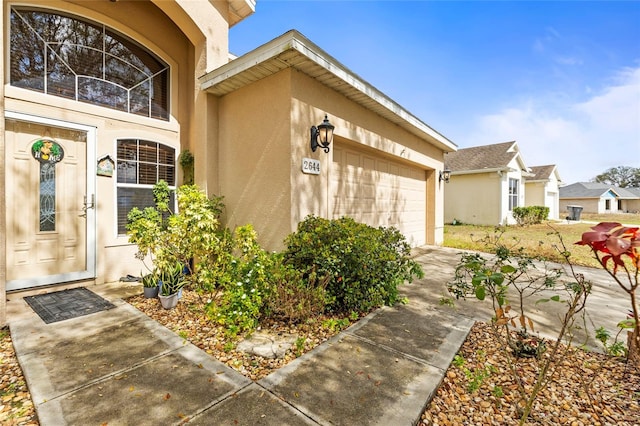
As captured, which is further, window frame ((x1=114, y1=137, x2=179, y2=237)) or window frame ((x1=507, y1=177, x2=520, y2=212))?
window frame ((x1=507, y1=177, x2=520, y2=212))

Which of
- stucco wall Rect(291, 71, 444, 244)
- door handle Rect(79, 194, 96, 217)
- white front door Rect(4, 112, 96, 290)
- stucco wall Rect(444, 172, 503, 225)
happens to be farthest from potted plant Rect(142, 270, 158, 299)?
stucco wall Rect(444, 172, 503, 225)

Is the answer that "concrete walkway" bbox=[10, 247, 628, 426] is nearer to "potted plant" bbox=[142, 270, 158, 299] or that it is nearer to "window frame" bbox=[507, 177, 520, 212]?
"potted plant" bbox=[142, 270, 158, 299]

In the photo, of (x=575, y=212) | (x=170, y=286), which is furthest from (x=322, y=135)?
(x=575, y=212)

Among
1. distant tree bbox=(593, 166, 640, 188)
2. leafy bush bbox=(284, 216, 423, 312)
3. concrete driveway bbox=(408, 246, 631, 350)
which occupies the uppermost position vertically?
distant tree bbox=(593, 166, 640, 188)

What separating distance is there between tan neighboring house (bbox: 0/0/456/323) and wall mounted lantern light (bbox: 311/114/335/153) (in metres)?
0.12

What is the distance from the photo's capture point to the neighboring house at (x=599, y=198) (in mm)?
32250

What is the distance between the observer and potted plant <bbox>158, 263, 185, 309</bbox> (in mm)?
3619

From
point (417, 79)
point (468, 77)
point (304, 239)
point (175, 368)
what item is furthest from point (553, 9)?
point (175, 368)

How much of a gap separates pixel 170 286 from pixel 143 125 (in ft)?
10.3

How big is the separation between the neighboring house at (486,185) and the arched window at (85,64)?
651 inches

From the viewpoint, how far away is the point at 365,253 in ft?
11.1

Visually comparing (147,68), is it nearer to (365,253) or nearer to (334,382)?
(365,253)

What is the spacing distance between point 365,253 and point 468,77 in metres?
8.80

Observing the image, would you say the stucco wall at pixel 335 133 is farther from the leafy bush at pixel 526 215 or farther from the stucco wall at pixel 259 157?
the leafy bush at pixel 526 215
